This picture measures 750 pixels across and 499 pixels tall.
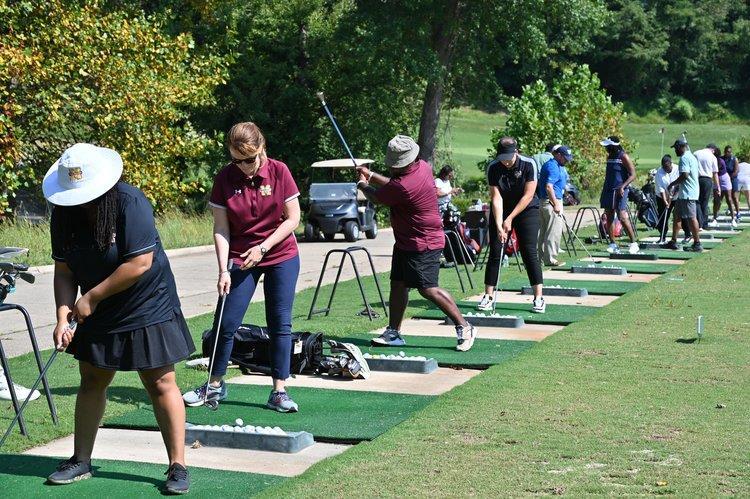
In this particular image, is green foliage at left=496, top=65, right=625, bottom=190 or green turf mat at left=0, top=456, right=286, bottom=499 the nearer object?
green turf mat at left=0, top=456, right=286, bottom=499

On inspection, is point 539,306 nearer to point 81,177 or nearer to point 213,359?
point 213,359

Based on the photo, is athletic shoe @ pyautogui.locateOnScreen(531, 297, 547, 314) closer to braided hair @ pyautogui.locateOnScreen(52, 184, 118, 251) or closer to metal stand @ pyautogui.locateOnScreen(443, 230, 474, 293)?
metal stand @ pyautogui.locateOnScreen(443, 230, 474, 293)

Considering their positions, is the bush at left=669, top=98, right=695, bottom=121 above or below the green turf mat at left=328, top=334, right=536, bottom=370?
below

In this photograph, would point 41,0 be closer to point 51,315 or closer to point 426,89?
point 51,315

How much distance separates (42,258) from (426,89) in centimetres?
2111

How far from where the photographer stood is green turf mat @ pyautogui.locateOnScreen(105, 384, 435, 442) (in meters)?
7.69

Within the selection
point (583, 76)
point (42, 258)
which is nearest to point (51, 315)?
point (42, 258)

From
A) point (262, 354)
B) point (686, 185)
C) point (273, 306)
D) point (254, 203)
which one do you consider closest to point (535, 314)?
point (262, 354)

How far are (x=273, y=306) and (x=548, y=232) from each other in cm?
1148

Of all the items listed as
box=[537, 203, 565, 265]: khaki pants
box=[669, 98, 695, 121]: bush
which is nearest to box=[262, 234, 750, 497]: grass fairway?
box=[537, 203, 565, 265]: khaki pants

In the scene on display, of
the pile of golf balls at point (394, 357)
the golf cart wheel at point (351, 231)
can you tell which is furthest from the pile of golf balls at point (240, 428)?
the golf cart wheel at point (351, 231)

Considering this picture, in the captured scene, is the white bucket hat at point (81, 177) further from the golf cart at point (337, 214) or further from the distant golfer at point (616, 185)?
the golf cart at point (337, 214)

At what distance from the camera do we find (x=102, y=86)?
77.0 feet

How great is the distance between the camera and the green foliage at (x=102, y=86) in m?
22.3
